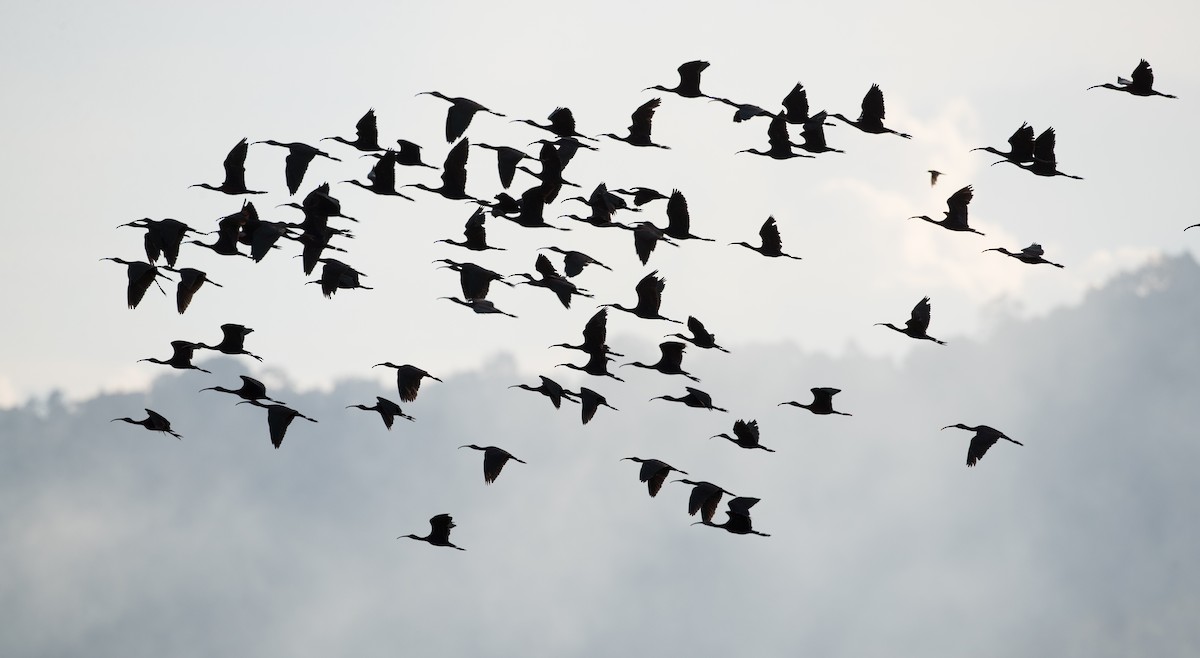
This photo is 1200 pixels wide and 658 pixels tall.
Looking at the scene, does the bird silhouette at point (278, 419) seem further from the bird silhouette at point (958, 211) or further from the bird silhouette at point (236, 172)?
the bird silhouette at point (958, 211)

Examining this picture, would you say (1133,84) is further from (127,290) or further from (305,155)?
(127,290)

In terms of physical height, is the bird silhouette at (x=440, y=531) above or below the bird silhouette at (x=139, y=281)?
below

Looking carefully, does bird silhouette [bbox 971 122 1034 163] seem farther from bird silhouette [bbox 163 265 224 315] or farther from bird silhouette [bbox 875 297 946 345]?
bird silhouette [bbox 163 265 224 315]

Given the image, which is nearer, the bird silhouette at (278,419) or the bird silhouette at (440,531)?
the bird silhouette at (278,419)

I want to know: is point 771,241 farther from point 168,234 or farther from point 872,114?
point 168,234

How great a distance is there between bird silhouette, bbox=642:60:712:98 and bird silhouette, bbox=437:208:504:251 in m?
5.83

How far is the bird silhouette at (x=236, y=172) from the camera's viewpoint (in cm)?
4888

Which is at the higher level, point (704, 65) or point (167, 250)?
point (704, 65)

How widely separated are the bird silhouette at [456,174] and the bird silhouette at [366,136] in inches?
98.6

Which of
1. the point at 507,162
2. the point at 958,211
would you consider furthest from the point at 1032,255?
the point at 507,162

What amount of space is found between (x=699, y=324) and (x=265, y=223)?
11629 mm

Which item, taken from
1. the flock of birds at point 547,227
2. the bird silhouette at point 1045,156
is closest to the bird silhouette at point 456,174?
the flock of birds at point 547,227

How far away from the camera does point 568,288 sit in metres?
46.5

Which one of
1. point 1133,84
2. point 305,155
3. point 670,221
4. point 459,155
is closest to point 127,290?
point 305,155
